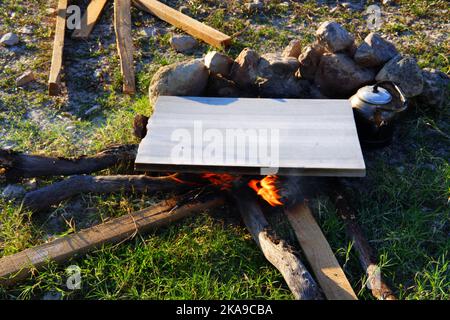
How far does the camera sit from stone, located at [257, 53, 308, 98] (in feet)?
14.6

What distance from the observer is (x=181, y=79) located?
4.44 metres

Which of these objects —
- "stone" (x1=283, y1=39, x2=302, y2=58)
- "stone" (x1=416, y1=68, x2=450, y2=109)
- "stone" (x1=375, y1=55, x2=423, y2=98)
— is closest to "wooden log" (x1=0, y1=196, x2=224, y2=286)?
"stone" (x1=283, y1=39, x2=302, y2=58)

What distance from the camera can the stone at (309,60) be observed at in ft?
15.0

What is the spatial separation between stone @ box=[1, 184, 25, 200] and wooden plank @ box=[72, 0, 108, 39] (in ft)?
9.56

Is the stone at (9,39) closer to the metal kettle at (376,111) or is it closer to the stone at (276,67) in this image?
the stone at (276,67)

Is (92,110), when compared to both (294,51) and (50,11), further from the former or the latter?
(50,11)

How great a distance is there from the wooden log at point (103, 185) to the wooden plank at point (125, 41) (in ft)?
5.53

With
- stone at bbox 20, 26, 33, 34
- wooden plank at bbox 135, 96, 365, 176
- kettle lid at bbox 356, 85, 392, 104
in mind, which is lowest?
stone at bbox 20, 26, 33, 34

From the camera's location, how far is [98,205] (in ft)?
12.9

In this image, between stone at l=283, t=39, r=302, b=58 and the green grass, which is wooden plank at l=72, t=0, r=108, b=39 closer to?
the green grass

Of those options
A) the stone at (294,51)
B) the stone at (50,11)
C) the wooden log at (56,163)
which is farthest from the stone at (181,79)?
the stone at (50,11)

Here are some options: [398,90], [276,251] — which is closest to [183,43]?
[398,90]
